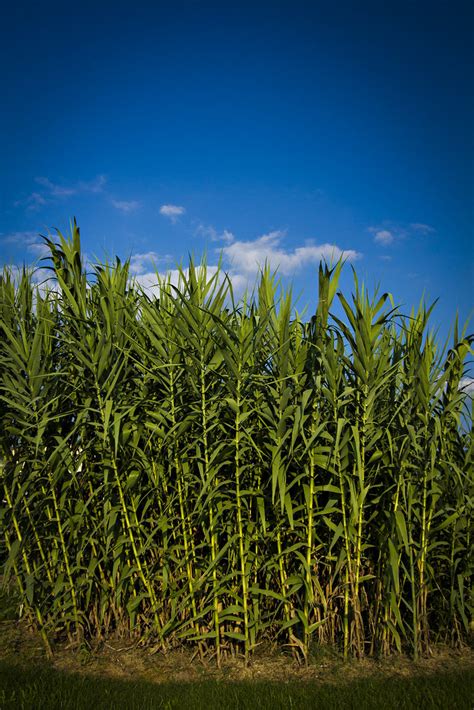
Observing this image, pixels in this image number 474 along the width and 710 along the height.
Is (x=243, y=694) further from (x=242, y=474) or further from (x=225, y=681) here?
(x=242, y=474)

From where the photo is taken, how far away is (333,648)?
3256mm

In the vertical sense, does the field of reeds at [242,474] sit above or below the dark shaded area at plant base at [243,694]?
above

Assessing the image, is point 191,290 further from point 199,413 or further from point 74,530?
point 74,530

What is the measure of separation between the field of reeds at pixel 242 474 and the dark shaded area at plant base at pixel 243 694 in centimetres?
25

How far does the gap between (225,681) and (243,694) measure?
0.23 metres

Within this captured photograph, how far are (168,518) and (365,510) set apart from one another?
1.32m

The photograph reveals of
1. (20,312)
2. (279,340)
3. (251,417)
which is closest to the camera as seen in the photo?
(279,340)

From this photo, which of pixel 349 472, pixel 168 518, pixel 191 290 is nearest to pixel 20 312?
pixel 191 290

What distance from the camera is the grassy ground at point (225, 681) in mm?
2758

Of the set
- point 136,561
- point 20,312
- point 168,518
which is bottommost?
point 136,561

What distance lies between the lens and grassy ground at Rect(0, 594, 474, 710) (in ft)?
9.05

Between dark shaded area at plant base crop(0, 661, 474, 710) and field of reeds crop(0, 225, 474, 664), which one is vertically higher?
field of reeds crop(0, 225, 474, 664)

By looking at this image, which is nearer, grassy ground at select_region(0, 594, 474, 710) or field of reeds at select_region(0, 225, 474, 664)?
grassy ground at select_region(0, 594, 474, 710)

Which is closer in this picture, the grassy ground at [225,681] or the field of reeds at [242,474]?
the grassy ground at [225,681]
